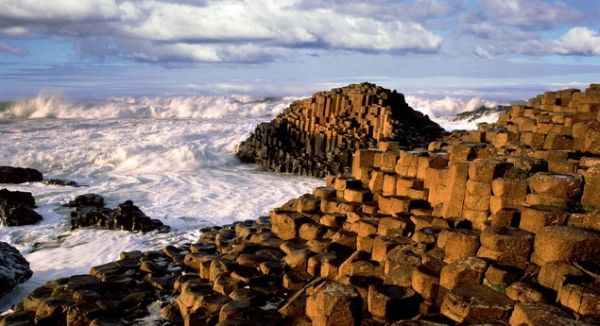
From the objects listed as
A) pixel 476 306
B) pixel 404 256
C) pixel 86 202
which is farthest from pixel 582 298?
pixel 86 202

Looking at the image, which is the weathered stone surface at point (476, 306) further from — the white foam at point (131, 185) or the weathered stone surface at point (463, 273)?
the white foam at point (131, 185)

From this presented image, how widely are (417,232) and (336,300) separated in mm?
2021

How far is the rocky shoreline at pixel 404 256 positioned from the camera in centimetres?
524

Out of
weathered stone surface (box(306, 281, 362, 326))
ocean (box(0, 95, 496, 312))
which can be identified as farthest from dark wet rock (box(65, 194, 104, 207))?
weathered stone surface (box(306, 281, 362, 326))

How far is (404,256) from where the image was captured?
639 centimetres

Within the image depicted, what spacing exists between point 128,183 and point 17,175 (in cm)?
441

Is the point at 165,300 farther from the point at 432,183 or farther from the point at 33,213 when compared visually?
the point at 33,213

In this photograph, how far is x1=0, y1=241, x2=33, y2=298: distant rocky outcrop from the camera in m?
8.73

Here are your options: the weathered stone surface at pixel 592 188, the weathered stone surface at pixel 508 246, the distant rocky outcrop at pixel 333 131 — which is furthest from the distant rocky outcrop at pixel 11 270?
the distant rocky outcrop at pixel 333 131

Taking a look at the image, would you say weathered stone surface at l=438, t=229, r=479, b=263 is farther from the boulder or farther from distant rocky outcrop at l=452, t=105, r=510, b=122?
distant rocky outcrop at l=452, t=105, r=510, b=122

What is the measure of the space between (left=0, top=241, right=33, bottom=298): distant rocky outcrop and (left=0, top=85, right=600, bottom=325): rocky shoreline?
1.47 meters

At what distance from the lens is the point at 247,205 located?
53.7ft

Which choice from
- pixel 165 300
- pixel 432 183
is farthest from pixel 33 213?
pixel 432 183

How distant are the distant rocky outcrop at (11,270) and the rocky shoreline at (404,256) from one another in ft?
4.82
